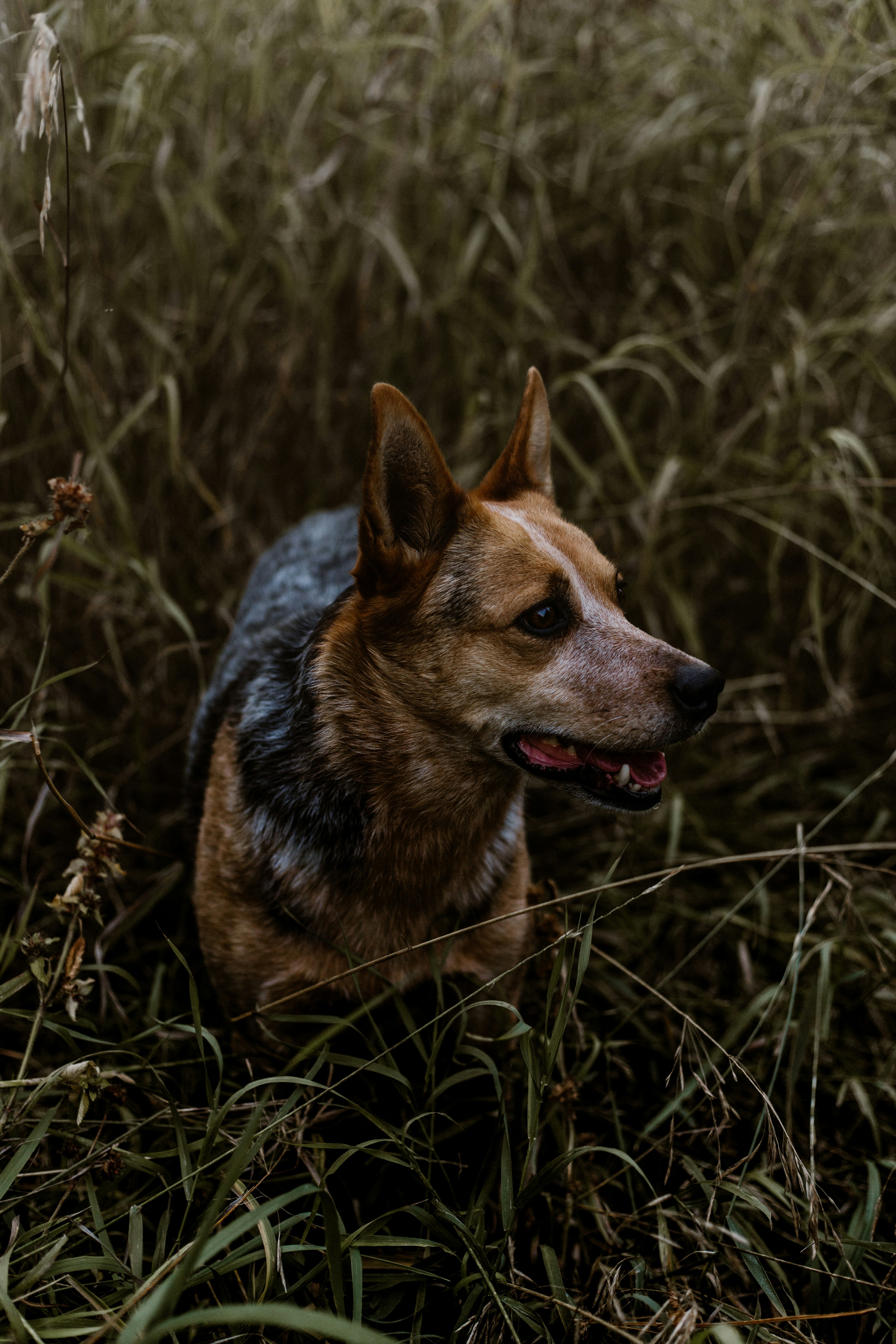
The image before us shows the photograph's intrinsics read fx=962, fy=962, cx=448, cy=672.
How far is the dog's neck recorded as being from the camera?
2094 mm

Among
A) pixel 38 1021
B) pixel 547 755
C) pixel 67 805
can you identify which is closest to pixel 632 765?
pixel 547 755

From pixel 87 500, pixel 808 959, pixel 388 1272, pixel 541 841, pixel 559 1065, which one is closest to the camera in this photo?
pixel 388 1272

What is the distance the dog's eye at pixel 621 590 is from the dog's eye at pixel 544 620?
237mm

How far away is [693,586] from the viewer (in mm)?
3627

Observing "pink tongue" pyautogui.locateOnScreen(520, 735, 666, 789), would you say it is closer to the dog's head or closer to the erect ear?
the dog's head

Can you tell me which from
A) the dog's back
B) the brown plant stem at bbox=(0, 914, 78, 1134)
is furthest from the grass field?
the dog's back

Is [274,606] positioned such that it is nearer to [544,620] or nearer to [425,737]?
[425,737]

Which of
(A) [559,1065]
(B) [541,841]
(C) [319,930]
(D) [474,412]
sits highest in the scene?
(D) [474,412]

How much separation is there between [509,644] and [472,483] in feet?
5.26

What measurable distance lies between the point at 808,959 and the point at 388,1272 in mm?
1300

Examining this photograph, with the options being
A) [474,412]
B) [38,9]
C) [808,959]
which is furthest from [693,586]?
[38,9]

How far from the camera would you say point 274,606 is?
Answer: 294 cm

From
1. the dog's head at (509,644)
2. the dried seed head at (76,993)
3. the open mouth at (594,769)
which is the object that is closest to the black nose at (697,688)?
the dog's head at (509,644)

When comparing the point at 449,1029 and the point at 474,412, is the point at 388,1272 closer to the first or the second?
the point at 449,1029
